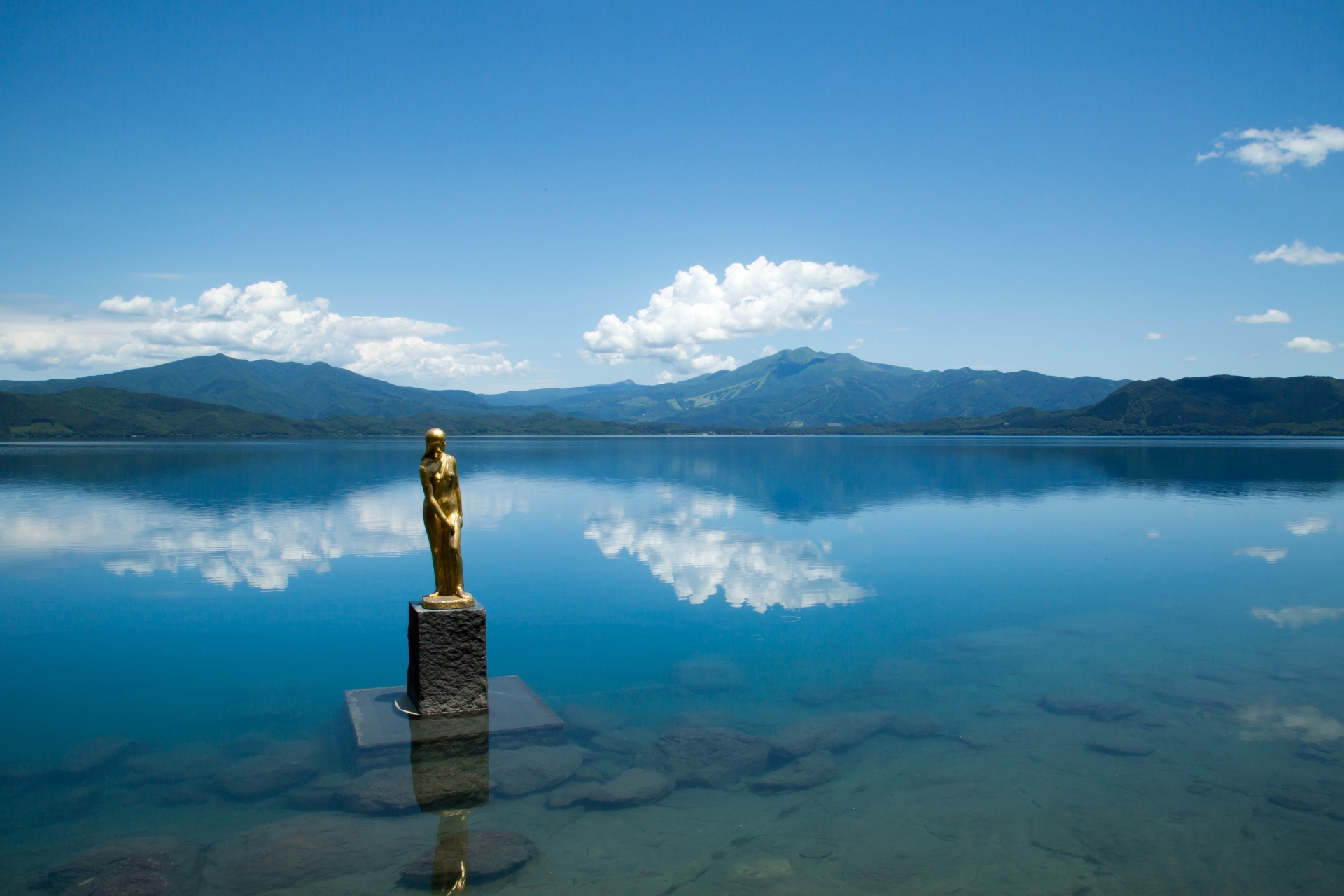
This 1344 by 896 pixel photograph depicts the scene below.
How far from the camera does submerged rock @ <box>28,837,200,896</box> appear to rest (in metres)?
6.89

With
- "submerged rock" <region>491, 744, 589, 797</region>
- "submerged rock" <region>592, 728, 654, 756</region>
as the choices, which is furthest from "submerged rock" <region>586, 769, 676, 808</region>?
"submerged rock" <region>592, 728, 654, 756</region>

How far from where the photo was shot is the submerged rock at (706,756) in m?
9.48

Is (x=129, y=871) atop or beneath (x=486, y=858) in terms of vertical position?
atop

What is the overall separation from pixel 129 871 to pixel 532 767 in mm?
3995

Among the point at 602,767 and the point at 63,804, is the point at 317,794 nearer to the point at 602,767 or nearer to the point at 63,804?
the point at 63,804

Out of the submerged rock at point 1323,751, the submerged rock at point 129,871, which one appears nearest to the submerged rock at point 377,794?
the submerged rock at point 129,871

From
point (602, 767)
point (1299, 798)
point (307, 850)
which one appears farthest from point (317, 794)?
point (1299, 798)

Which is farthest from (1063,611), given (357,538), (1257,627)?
(357,538)

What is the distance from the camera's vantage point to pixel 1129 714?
38.0 ft

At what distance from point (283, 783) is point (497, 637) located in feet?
23.0

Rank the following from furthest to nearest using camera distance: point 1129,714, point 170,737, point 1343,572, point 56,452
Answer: point 56,452 < point 1343,572 < point 1129,714 < point 170,737

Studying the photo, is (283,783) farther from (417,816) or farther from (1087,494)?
(1087,494)

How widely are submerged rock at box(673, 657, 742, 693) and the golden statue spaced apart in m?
3.99

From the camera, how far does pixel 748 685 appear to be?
12.9m
